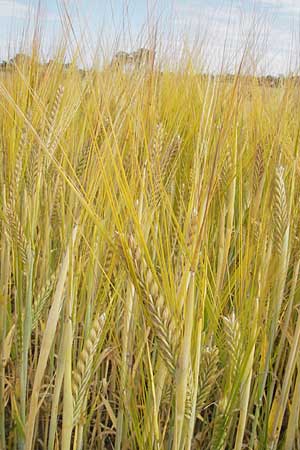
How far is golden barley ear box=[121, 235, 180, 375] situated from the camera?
1.99ft

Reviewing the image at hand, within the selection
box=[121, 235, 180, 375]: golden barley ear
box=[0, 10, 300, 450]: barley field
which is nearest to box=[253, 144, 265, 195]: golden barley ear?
box=[0, 10, 300, 450]: barley field

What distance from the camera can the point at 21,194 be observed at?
1.20 meters

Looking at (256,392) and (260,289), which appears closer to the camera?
(260,289)

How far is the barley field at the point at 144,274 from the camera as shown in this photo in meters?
0.65

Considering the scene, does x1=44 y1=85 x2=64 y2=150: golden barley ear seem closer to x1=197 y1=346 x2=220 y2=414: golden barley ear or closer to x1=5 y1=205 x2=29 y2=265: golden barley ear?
x1=5 y1=205 x2=29 y2=265: golden barley ear

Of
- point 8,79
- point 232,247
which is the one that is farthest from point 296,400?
point 8,79

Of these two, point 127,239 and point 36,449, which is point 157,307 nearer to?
point 127,239

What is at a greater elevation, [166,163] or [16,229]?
[166,163]

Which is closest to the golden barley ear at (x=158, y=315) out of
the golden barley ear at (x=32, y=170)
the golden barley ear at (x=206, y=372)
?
the golden barley ear at (x=206, y=372)

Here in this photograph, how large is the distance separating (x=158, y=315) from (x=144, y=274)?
1.8 inches

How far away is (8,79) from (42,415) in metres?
1.01

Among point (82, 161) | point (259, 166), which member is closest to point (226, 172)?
point (259, 166)

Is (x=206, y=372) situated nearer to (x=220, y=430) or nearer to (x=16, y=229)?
(x=220, y=430)

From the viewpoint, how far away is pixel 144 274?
24.3 inches
